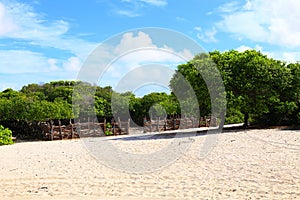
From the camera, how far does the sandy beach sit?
7723mm

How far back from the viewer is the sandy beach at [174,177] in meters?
7.72

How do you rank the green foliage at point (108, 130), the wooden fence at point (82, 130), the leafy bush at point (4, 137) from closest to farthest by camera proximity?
the leafy bush at point (4, 137) → the wooden fence at point (82, 130) → the green foliage at point (108, 130)

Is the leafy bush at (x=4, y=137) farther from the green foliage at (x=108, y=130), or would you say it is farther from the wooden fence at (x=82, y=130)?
the green foliage at (x=108, y=130)

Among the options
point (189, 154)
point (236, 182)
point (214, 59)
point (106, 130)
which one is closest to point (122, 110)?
point (106, 130)

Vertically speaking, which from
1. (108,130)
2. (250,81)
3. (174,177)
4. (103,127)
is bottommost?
(174,177)

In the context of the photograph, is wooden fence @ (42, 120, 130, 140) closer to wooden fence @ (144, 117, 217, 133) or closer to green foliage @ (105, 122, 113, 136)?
green foliage @ (105, 122, 113, 136)

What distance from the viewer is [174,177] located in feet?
30.6

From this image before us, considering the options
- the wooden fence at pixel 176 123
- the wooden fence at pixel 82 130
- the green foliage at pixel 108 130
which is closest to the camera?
the wooden fence at pixel 82 130

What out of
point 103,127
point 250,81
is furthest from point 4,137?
point 250,81

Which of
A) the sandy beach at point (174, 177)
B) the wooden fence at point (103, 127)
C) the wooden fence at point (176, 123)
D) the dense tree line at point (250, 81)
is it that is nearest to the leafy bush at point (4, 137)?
the wooden fence at point (103, 127)

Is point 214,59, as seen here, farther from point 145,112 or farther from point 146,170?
point 145,112

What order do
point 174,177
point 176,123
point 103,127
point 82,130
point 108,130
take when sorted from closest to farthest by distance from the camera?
point 174,177
point 82,130
point 103,127
point 108,130
point 176,123

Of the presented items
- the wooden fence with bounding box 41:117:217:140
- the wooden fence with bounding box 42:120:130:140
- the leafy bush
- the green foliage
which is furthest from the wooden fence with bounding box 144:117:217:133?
the leafy bush

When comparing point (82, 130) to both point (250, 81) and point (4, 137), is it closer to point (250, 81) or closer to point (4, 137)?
point (4, 137)
